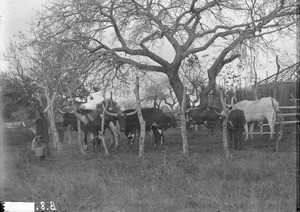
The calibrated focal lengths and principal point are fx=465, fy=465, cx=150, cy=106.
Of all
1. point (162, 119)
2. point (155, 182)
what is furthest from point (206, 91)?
point (155, 182)

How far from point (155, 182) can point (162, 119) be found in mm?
5819

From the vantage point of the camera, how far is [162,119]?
12.9 m

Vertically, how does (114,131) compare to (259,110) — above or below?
below

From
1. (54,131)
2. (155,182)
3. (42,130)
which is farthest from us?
(42,130)

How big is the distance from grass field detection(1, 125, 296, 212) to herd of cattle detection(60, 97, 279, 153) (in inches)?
54.0

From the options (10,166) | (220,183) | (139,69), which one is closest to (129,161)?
(10,166)

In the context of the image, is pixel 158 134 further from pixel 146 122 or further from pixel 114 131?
pixel 114 131

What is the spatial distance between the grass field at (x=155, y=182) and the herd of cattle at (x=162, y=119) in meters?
1.37

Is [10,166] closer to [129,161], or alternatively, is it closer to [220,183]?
[129,161]

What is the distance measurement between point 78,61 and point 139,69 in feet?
6.32

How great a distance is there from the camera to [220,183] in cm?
684

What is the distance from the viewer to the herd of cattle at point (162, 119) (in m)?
11.3

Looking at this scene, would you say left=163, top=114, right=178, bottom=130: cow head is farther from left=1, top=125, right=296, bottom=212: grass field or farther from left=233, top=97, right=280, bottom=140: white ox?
left=1, top=125, right=296, bottom=212: grass field

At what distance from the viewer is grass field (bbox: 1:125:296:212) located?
5.98 meters
